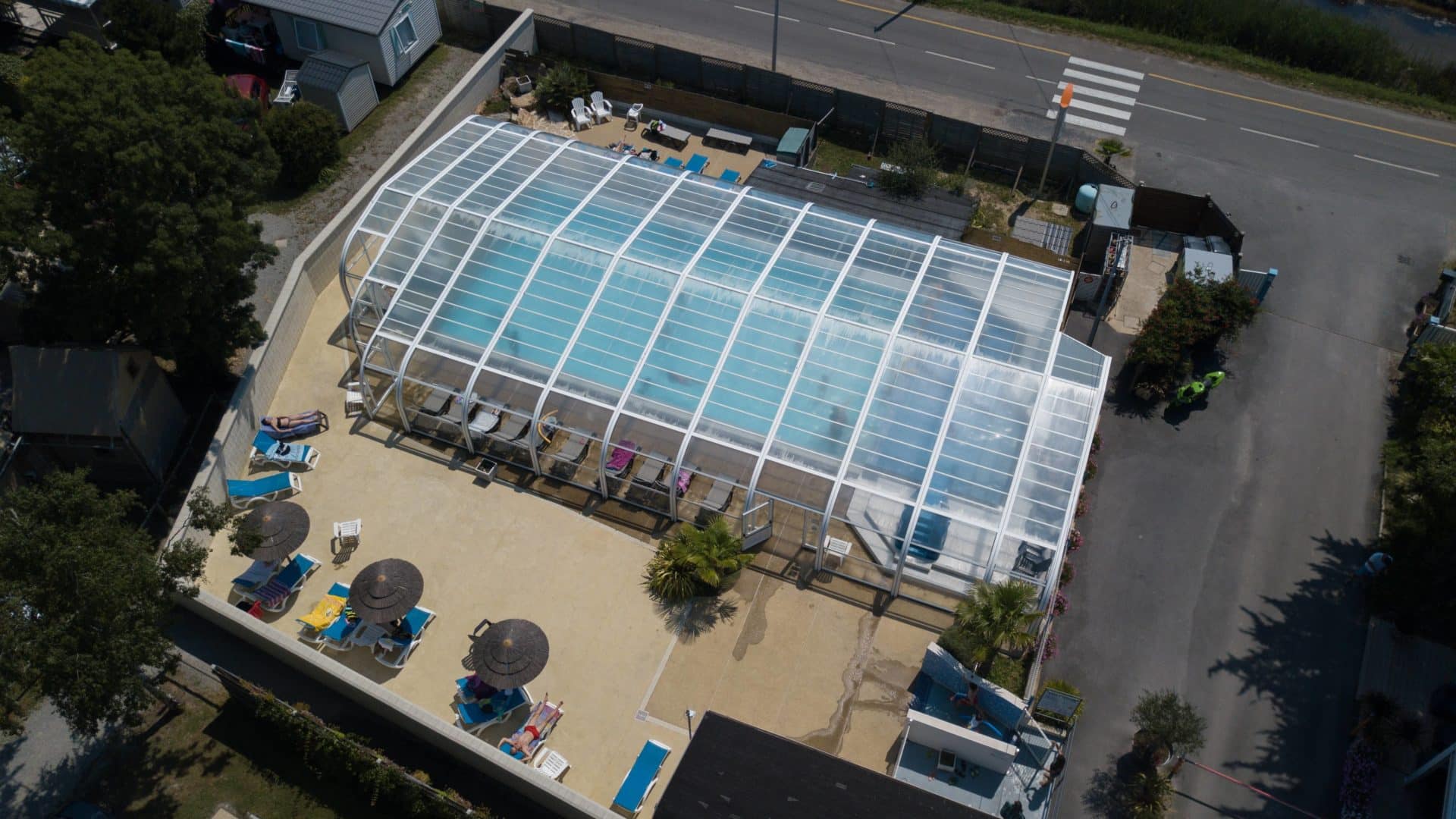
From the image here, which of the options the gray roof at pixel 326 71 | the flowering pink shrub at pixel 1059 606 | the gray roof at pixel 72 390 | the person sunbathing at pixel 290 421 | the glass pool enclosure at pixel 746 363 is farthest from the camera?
the gray roof at pixel 326 71

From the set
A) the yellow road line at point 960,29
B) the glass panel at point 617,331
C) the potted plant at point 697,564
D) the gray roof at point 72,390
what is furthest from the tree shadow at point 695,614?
the yellow road line at point 960,29

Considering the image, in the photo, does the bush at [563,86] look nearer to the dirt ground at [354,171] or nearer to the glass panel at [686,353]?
the dirt ground at [354,171]

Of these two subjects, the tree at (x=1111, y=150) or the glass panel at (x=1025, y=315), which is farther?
the tree at (x=1111, y=150)

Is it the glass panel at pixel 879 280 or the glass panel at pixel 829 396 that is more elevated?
the glass panel at pixel 879 280

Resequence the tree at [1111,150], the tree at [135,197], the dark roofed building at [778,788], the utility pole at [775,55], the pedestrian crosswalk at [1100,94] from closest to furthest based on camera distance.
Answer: the dark roofed building at [778,788], the tree at [135,197], the tree at [1111,150], the utility pole at [775,55], the pedestrian crosswalk at [1100,94]

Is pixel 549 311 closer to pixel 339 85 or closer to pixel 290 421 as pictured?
pixel 290 421

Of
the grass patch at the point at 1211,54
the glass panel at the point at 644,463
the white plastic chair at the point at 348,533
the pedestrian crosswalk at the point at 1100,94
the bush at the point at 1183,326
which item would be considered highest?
the grass patch at the point at 1211,54

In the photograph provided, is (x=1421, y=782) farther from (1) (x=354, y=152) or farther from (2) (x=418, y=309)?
(1) (x=354, y=152)
